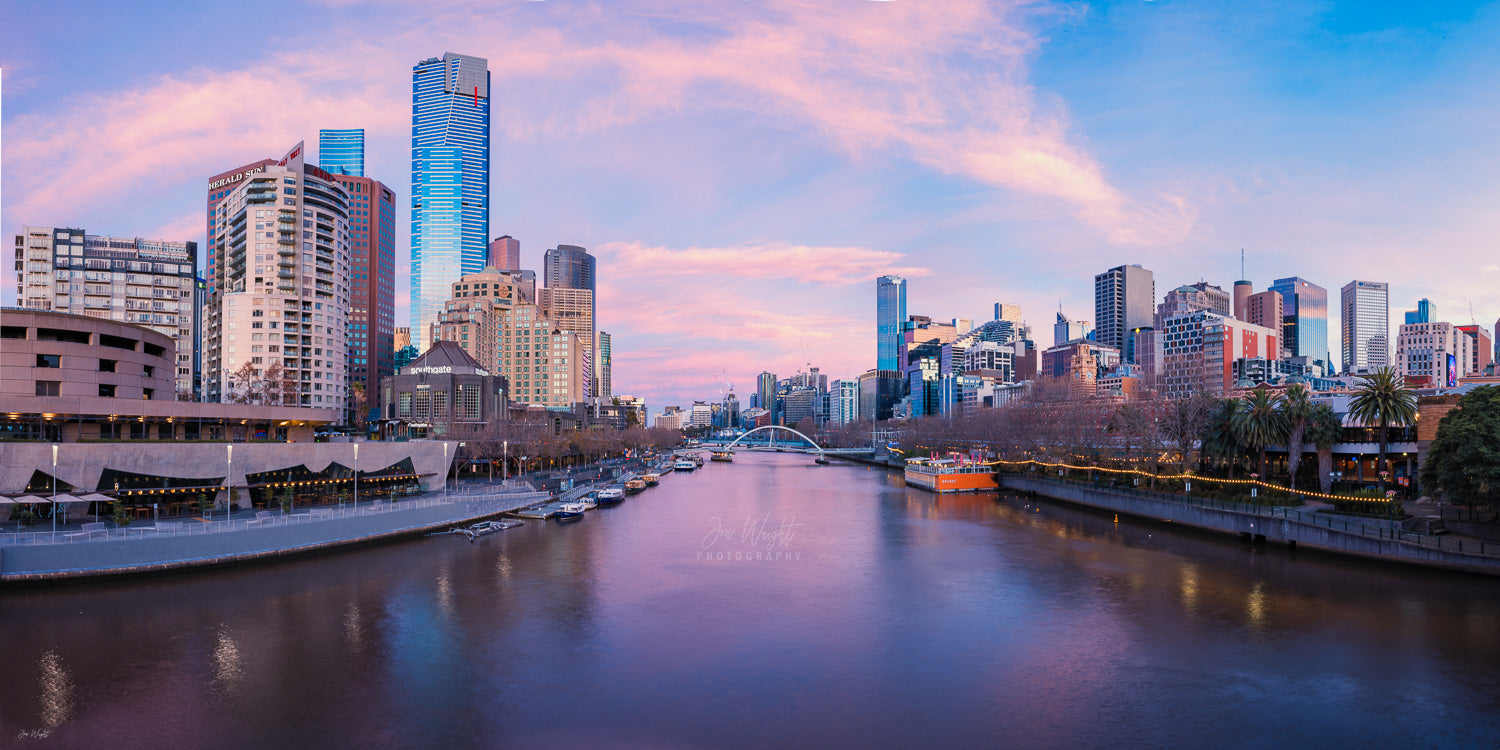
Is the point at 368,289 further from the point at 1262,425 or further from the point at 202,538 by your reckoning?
the point at 1262,425

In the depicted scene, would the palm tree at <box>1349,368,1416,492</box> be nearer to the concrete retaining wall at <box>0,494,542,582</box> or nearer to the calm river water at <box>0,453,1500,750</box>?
the calm river water at <box>0,453,1500,750</box>

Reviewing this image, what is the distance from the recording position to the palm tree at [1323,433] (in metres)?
59.2

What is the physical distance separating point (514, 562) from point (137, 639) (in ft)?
61.6

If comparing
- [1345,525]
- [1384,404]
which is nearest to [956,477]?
[1384,404]

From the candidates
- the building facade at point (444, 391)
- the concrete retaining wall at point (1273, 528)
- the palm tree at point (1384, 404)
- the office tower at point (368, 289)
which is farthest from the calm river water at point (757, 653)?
the office tower at point (368, 289)

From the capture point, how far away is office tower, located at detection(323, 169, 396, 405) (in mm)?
186375

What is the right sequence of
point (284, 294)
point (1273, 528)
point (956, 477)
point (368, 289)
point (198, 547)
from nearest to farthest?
point (198, 547)
point (1273, 528)
point (956, 477)
point (284, 294)
point (368, 289)

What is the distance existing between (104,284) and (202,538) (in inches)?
4395

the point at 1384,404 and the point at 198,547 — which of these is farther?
the point at 1384,404

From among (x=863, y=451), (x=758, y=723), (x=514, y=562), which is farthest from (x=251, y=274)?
(x=863, y=451)

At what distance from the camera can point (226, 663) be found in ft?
84.9

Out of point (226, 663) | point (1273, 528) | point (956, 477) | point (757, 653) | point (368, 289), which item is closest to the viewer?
point (226, 663)

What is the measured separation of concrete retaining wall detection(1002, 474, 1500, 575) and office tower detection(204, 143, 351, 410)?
3881 inches

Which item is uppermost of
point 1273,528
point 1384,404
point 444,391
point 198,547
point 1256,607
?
point 444,391
